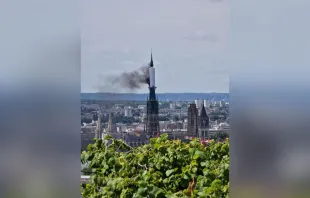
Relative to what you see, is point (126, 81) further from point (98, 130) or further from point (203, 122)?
point (203, 122)

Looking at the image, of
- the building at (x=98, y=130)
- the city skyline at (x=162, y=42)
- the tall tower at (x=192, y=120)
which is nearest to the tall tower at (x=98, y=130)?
the building at (x=98, y=130)

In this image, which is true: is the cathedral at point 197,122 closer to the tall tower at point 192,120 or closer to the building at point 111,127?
the tall tower at point 192,120

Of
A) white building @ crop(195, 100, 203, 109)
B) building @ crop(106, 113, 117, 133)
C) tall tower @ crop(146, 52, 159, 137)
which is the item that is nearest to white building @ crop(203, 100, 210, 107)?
white building @ crop(195, 100, 203, 109)
